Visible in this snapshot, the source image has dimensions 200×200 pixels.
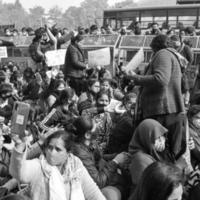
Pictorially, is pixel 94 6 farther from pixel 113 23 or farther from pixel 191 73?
pixel 191 73

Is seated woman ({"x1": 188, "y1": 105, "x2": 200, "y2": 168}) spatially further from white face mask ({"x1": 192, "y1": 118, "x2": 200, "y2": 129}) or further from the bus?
the bus

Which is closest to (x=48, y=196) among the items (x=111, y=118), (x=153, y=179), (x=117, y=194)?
(x=153, y=179)

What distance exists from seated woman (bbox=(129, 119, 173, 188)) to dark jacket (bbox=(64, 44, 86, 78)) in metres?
3.70

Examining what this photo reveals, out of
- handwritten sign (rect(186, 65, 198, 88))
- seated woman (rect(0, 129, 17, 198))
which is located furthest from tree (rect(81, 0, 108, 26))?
seated woman (rect(0, 129, 17, 198))

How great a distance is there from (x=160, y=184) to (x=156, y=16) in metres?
12.9

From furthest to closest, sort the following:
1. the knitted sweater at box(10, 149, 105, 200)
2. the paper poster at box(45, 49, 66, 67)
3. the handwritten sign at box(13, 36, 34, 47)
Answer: the handwritten sign at box(13, 36, 34, 47)
the paper poster at box(45, 49, 66, 67)
the knitted sweater at box(10, 149, 105, 200)

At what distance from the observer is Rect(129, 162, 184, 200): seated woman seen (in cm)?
250

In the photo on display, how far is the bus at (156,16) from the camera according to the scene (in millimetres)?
14234

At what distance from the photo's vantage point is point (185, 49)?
26.2ft

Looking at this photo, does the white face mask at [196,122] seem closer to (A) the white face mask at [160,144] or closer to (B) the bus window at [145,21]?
(A) the white face mask at [160,144]

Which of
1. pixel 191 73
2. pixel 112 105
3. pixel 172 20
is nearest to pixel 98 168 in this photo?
pixel 112 105

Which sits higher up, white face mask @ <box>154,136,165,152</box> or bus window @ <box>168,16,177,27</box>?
bus window @ <box>168,16,177,27</box>

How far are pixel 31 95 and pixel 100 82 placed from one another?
3.73 ft

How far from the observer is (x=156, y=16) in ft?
48.7
